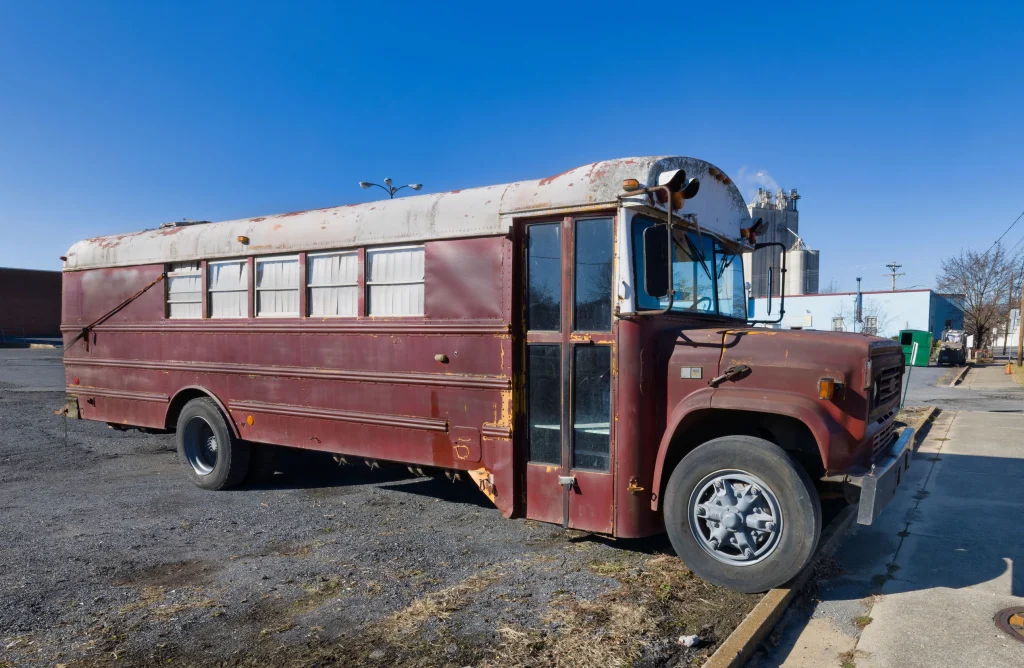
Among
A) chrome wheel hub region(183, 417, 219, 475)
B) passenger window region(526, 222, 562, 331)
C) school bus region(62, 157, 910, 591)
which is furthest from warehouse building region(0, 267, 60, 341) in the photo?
passenger window region(526, 222, 562, 331)

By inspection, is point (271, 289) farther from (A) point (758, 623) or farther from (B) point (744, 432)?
(A) point (758, 623)

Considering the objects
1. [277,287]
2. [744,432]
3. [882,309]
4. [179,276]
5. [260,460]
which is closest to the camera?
[744,432]

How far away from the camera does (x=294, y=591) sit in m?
4.09

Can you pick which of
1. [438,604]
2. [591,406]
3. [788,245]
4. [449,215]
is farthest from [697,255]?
[788,245]

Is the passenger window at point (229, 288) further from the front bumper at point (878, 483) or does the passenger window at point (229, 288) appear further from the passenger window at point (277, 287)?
the front bumper at point (878, 483)

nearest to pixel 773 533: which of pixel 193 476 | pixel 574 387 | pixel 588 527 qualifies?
pixel 588 527

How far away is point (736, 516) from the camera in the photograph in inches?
156

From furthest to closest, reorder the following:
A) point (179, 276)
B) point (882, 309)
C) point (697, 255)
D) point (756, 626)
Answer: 1. point (882, 309)
2. point (179, 276)
3. point (697, 255)
4. point (756, 626)

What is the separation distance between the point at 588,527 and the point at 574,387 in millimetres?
942

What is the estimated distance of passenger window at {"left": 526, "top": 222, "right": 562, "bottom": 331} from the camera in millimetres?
4613

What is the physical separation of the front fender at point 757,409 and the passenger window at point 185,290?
4.95 meters

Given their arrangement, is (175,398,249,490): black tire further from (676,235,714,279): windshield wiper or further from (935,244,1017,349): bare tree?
(935,244,1017,349): bare tree

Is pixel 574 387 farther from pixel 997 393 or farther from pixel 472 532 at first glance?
pixel 997 393

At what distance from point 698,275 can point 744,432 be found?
1208 millimetres
